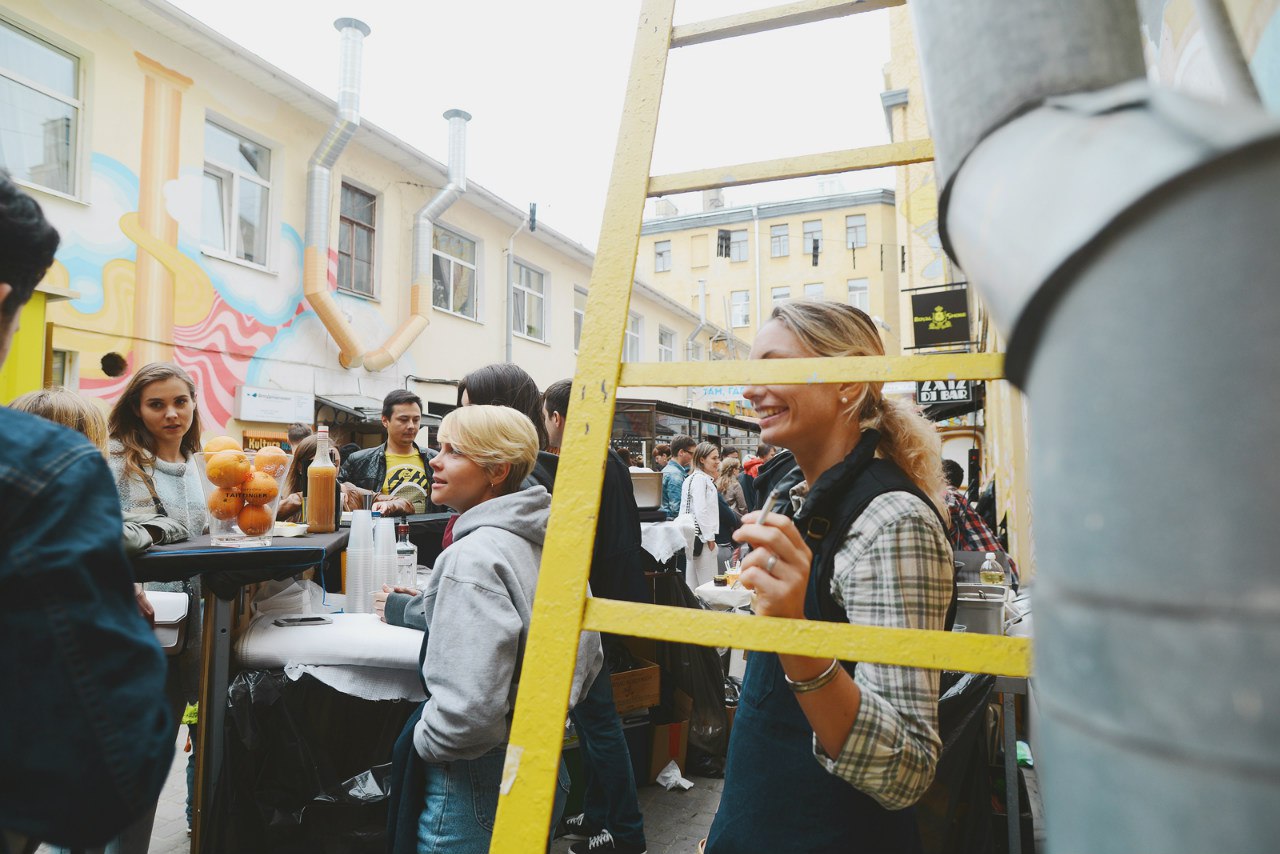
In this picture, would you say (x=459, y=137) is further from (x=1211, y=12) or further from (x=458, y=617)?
(x=1211, y=12)

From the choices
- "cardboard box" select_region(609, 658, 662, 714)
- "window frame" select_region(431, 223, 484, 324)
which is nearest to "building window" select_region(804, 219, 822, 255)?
"window frame" select_region(431, 223, 484, 324)

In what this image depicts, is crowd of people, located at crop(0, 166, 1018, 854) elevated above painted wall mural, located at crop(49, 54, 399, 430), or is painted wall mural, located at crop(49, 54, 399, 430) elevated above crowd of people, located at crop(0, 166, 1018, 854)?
painted wall mural, located at crop(49, 54, 399, 430)

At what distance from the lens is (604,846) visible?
133 inches

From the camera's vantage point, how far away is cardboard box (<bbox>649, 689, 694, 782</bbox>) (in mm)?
4180

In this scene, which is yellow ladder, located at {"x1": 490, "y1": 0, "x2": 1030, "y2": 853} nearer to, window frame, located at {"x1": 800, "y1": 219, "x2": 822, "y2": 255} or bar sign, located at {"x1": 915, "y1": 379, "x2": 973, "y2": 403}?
bar sign, located at {"x1": 915, "y1": 379, "x2": 973, "y2": 403}

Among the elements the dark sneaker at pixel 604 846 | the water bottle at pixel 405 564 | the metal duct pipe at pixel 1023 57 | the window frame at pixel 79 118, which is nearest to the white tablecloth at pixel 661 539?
the dark sneaker at pixel 604 846

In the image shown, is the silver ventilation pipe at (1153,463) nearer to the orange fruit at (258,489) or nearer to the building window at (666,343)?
the orange fruit at (258,489)

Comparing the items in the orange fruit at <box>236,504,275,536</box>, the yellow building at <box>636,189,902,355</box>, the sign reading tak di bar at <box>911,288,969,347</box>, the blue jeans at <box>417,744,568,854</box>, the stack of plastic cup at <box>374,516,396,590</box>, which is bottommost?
the blue jeans at <box>417,744,568,854</box>

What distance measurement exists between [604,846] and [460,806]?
1.51 m

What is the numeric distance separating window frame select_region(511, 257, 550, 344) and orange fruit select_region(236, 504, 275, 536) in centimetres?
1456

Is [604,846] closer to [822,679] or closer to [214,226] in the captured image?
[822,679]

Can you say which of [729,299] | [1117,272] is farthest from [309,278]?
[729,299]

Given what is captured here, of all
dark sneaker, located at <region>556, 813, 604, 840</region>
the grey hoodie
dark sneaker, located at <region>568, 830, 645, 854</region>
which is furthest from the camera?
dark sneaker, located at <region>556, 813, 604, 840</region>

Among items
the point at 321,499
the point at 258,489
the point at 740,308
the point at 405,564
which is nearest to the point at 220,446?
the point at 258,489
